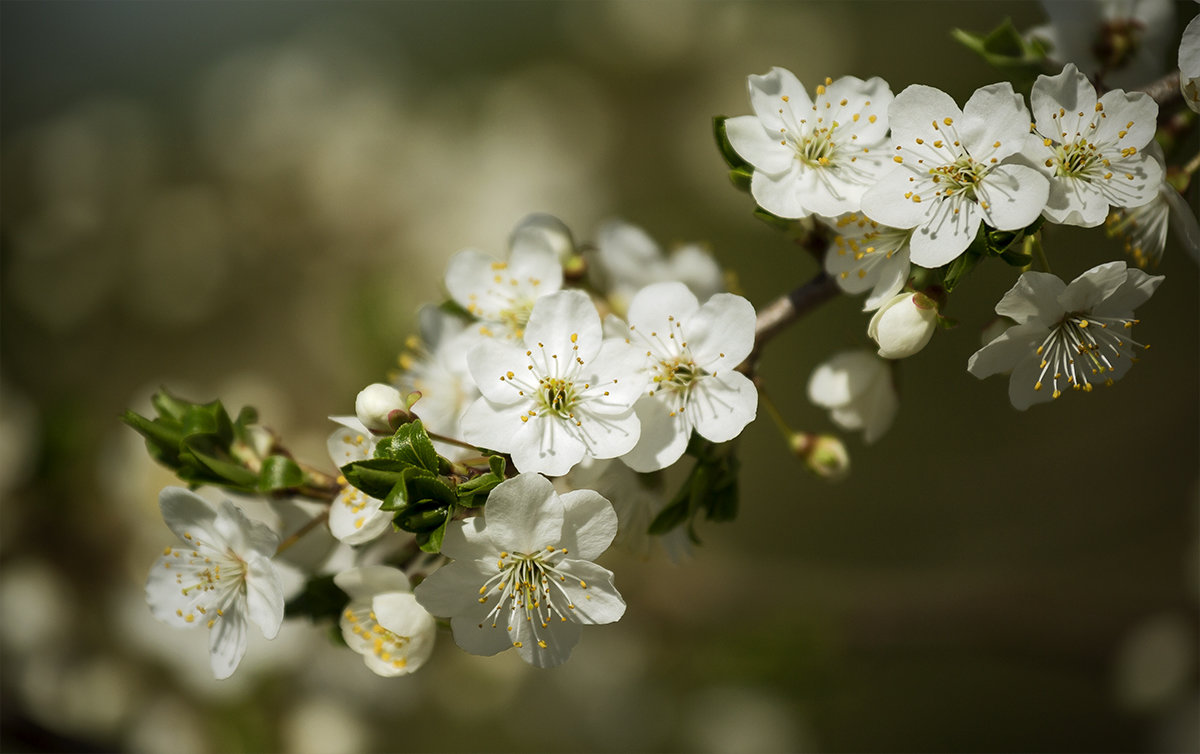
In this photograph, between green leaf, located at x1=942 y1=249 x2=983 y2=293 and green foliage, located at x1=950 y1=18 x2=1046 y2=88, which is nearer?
green leaf, located at x1=942 y1=249 x2=983 y2=293

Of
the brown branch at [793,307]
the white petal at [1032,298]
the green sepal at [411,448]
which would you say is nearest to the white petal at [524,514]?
the green sepal at [411,448]

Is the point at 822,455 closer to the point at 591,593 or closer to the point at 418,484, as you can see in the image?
the point at 591,593

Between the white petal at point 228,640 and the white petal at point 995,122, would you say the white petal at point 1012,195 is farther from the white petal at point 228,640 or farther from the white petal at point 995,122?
the white petal at point 228,640

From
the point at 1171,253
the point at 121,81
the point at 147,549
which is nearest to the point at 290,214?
the point at 121,81

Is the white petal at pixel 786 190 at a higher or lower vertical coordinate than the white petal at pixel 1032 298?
higher

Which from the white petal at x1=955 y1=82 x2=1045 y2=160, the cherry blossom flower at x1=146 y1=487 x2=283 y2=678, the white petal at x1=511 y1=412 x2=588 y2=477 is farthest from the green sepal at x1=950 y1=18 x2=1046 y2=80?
the cherry blossom flower at x1=146 y1=487 x2=283 y2=678

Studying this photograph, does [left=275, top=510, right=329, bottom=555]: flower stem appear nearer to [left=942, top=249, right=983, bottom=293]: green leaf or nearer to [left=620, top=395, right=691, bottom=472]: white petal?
[left=620, top=395, right=691, bottom=472]: white petal
